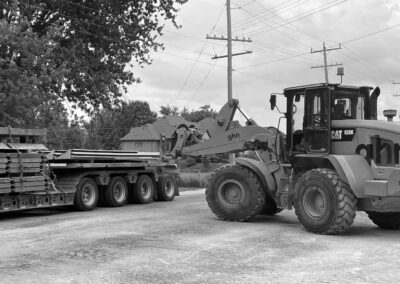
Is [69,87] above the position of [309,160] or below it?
above

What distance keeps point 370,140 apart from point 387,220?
Result: 2160 millimetres

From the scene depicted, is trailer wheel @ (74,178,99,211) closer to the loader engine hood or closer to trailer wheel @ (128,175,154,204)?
trailer wheel @ (128,175,154,204)

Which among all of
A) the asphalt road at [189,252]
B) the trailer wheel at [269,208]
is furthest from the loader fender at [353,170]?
the trailer wheel at [269,208]

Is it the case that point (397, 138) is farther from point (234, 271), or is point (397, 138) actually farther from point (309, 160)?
point (234, 271)

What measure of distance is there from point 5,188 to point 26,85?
22.8 ft

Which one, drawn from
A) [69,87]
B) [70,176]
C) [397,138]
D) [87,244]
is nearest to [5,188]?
[70,176]

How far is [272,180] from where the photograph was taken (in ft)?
41.2

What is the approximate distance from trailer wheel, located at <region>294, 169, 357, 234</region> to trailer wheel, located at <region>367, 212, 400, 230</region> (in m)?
1.68

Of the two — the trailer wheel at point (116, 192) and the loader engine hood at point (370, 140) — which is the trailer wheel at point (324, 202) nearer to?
the loader engine hood at point (370, 140)

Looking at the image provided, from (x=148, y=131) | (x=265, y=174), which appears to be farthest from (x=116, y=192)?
(x=148, y=131)

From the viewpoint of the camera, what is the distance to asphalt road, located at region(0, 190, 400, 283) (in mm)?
7164

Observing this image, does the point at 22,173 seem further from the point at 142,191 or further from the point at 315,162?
the point at 315,162

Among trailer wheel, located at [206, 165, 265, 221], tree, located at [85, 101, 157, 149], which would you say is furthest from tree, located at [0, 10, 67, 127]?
tree, located at [85, 101, 157, 149]

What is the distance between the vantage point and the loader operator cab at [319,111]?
11.2m
